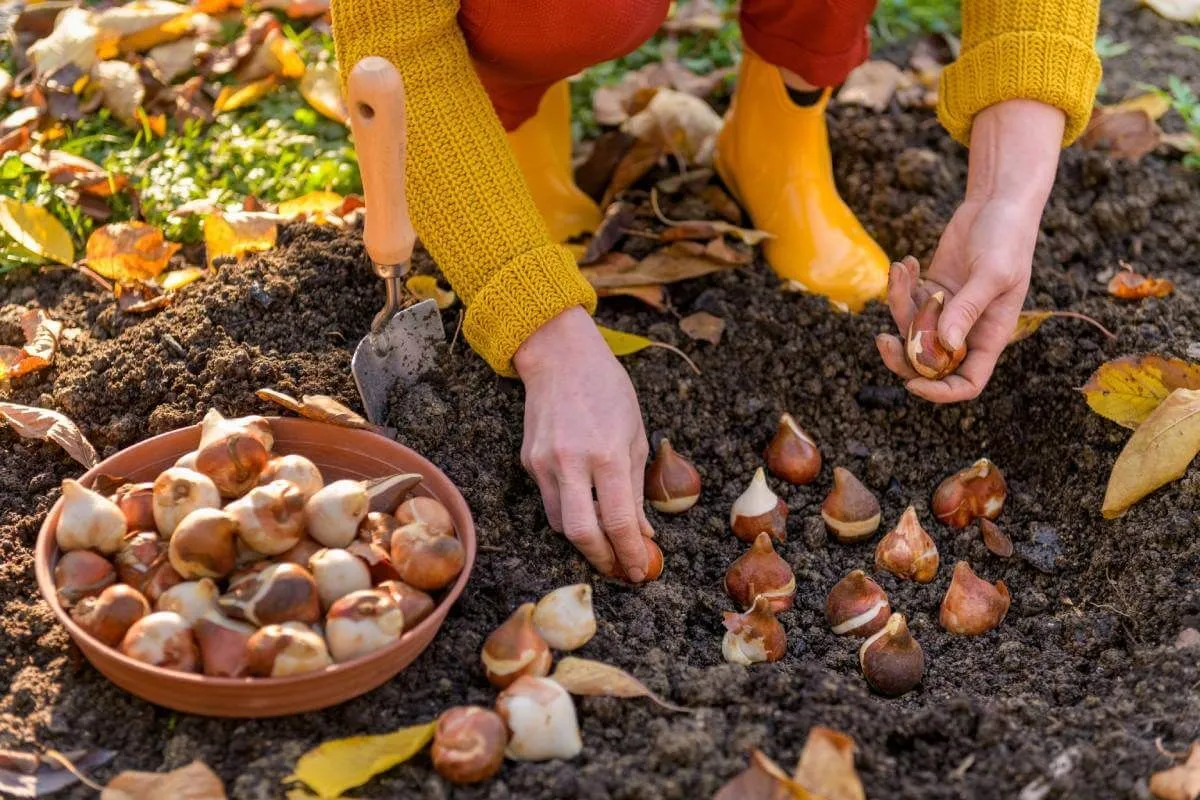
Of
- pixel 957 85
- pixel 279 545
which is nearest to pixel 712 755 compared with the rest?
pixel 279 545

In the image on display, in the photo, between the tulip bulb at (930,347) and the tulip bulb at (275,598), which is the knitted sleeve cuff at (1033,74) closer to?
the tulip bulb at (930,347)

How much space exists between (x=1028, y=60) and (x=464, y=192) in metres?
0.78

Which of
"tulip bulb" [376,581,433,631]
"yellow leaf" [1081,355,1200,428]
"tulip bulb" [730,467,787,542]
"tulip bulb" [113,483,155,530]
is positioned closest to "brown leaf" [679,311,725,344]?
"tulip bulb" [730,467,787,542]

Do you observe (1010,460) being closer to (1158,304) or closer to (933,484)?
(933,484)

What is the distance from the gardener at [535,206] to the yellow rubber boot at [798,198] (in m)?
0.03

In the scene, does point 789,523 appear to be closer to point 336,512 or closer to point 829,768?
point 829,768

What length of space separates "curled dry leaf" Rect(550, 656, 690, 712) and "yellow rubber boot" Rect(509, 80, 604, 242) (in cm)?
95

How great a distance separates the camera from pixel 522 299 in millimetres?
1523

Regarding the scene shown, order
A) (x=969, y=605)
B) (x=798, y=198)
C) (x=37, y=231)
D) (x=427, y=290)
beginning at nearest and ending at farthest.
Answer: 1. (x=969, y=605)
2. (x=427, y=290)
3. (x=37, y=231)
4. (x=798, y=198)

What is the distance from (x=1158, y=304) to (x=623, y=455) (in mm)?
938

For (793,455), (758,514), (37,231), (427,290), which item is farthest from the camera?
(37,231)

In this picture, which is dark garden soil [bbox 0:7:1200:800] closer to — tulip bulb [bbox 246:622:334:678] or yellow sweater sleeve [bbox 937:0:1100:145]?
tulip bulb [bbox 246:622:334:678]

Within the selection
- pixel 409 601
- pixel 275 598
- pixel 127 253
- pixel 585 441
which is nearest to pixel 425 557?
pixel 409 601

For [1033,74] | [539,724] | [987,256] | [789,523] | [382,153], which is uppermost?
[382,153]
